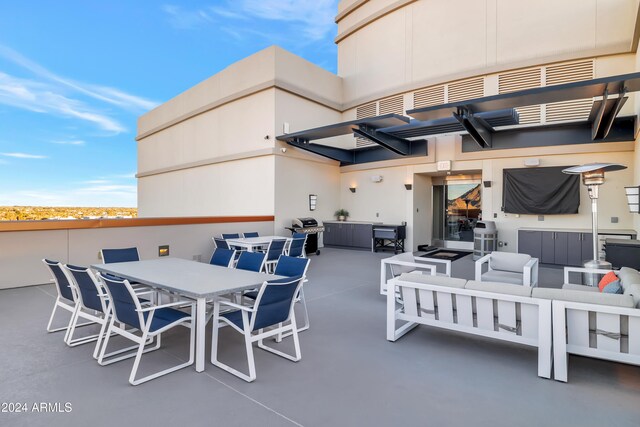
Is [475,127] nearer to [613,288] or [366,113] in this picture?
[366,113]

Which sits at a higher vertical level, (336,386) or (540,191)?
(540,191)

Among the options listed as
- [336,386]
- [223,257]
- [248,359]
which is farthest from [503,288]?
[223,257]

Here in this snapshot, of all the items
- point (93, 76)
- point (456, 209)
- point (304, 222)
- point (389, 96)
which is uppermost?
point (93, 76)

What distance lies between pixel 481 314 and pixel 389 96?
8.98m

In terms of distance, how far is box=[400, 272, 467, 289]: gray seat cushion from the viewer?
120 inches

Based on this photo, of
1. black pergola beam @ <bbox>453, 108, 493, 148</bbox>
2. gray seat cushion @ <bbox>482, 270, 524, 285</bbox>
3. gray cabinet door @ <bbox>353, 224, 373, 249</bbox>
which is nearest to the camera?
gray seat cushion @ <bbox>482, 270, 524, 285</bbox>

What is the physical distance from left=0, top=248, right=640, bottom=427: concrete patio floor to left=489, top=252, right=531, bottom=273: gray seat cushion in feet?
7.10

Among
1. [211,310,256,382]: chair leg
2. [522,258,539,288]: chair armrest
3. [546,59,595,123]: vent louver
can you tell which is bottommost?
[211,310,256,382]: chair leg

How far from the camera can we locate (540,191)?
26.4 feet

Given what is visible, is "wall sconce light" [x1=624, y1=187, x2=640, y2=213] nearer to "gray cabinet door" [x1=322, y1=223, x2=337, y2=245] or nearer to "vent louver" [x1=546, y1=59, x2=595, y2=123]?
"vent louver" [x1=546, y1=59, x2=595, y2=123]

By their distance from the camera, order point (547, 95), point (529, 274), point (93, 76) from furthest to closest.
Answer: point (93, 76), point (547, 95), point (529, 274)

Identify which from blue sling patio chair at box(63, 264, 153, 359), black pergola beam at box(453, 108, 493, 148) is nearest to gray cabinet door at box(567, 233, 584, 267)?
black pergola beam at box(453, 108, 493, 148)

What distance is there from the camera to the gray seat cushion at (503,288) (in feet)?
8.96

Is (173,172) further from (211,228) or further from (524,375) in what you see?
(524,375)
